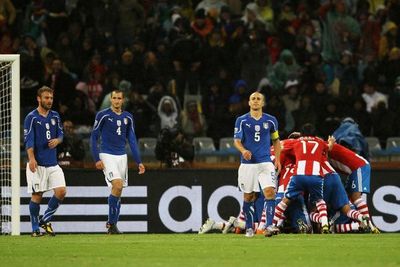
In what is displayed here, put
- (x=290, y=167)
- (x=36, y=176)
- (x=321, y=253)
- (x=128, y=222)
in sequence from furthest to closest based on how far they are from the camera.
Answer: (x=128, y=222)
(x=290, y=167)
(x=36, y=176)
(x=321, y=253)

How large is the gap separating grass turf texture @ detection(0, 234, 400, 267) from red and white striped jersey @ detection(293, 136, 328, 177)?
103cm

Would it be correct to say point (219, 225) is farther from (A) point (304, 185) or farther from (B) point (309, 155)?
(B) point (309, 155)

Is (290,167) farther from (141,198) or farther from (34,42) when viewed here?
(34,42)

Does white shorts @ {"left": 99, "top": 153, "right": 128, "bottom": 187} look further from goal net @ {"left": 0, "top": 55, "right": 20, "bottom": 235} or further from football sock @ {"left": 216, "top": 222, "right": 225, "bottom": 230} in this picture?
football sock @ {"left": 216, "top": 222, "right": 225, "bottom": 230}

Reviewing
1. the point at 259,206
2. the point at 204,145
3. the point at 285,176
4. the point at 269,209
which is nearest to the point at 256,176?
the point at 269,209

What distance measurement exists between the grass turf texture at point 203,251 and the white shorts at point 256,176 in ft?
2.20

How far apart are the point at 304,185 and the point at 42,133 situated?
3641 mm

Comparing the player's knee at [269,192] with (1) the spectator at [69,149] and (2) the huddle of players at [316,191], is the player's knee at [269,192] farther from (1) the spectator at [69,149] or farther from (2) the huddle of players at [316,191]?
(1) the spectator at [69,149]

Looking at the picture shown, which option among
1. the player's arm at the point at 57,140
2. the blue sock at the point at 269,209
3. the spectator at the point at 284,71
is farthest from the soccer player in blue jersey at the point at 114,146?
the spectator at the point at 284,71

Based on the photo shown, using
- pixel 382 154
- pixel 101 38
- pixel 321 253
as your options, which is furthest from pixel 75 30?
pixel 321 253

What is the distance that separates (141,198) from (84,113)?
322 cm

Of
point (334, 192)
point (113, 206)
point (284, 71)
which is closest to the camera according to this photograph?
point (113, 206)

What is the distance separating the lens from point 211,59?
22.4m

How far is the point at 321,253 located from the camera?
1261cm
